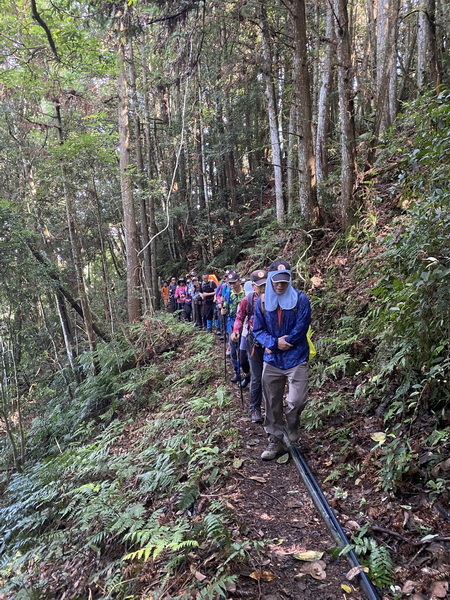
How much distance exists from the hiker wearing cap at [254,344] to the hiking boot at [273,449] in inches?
40.1

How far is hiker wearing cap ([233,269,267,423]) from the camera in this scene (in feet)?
19.5

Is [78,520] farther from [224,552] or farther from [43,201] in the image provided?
[43,201]

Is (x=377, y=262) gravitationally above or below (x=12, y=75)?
below

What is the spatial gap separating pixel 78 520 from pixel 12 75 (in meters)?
11.0

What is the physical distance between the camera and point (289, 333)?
4.92 m

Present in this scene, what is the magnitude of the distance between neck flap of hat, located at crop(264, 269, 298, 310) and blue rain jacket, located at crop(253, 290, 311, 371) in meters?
0.06

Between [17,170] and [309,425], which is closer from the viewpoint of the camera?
[309,425]

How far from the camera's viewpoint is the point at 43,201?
1720 centimetres

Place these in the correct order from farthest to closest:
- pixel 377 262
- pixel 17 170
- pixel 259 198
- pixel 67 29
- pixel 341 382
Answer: pixel 259 198 < pixel 17 170 < pixel 67 29 < pixel 377 262 < pixel 341 382

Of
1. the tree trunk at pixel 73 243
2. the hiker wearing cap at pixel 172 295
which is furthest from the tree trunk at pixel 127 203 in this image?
the hiker wearing cap at pixel 172 295

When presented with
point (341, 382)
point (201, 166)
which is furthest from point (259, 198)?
point (341, 382)

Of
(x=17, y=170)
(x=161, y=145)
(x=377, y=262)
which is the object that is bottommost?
(x=377, y=262)

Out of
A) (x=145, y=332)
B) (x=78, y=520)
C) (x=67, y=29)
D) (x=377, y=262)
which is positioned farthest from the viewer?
(x=145, y=332)

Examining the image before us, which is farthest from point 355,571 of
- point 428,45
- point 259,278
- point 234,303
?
point 428,45
